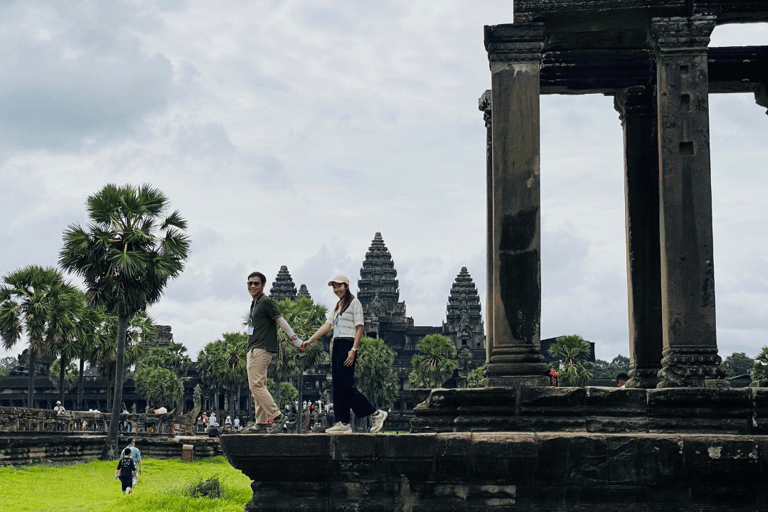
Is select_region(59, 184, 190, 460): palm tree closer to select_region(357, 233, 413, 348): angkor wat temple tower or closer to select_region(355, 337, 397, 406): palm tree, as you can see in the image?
select_region(355, 337, 397, 406): palm tree

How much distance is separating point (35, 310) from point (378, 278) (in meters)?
105

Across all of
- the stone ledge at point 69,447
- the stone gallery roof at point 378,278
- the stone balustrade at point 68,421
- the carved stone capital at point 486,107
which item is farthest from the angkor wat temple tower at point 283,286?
the carved stone capital at point 486,107

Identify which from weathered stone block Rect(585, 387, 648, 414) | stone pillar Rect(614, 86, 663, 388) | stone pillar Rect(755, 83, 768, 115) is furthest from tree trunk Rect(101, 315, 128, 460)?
weathered stone block Rect(585, 387, 648, 414)

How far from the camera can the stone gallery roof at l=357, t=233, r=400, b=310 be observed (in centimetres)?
13738

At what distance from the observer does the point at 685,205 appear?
30.8 feet

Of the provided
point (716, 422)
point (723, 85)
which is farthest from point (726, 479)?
point (723, 85)

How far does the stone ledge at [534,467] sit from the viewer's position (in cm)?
801

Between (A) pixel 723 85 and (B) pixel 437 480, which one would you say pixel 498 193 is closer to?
(B) pixel 437 480

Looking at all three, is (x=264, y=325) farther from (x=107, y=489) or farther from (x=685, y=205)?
(x=107, y=489)

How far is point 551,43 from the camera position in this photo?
11.2 m

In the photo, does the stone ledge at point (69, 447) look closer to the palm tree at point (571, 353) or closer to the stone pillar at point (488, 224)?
the stone pillar at point (488, 224)

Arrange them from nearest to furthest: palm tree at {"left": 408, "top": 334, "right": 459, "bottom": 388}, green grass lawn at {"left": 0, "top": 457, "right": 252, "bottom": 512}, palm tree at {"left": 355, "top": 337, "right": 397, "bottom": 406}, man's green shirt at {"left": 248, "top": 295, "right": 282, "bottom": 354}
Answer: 1. man's green shirt at {"left": 248, "top": 295, "right": 282, "bottom": 354}
2. green grass lawn at {"left": 0, "top": 457, "right": 252, "bottom": 512}
3. palm tree at {"left": 355, "top": 337, "right": 397, "bottom": 406}
4. palm tree at {"left": 408, "top": 334, "right": 459, "bottom": 388}

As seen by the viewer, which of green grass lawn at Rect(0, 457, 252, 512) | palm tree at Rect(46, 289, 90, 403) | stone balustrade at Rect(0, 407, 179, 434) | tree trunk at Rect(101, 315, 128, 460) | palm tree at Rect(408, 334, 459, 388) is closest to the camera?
green grass lawn at Rect(0, 457, 252, 512)

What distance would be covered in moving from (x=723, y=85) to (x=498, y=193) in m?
4.28
